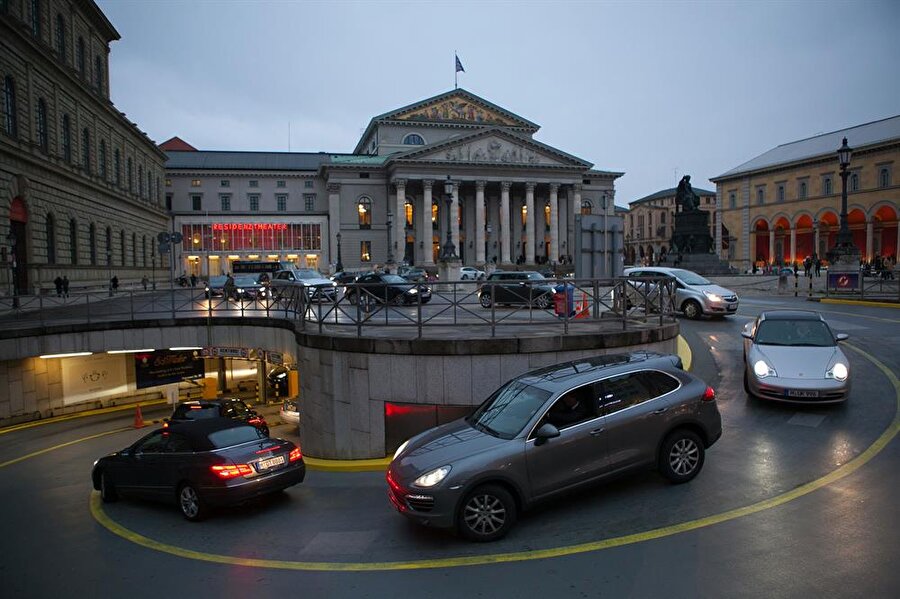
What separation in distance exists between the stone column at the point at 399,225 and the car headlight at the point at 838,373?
63491 mm

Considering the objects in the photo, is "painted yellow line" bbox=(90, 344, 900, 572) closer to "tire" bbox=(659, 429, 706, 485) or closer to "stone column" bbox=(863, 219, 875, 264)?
"tire" bbox=(659, 429, 706, 485)

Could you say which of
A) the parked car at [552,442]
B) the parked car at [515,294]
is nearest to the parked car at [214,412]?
the parked car at [515,294]

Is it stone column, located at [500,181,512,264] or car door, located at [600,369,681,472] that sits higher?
stone column, located at [500,181,512,264]

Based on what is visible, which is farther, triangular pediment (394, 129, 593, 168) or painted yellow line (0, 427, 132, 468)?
triangular pediment (394, 129, 593, 168)

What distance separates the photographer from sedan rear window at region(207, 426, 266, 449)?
9141 millimetres

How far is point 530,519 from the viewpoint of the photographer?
700cm

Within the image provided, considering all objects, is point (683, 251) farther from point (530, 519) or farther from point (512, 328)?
point (530, 519)

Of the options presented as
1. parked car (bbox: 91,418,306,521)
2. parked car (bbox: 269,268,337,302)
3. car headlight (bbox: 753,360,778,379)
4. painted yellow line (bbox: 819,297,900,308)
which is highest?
parked car (bbox: 269,268,337,302)

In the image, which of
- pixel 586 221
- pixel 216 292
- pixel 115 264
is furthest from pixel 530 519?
pixel 115 264

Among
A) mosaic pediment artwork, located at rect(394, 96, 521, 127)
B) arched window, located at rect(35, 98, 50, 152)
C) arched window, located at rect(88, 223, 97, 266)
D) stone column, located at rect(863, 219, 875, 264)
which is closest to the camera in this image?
arched window, located at rect(35, 98, 50, 152)

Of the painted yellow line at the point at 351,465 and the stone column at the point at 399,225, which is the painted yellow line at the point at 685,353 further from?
the stone column at the point at 399,225

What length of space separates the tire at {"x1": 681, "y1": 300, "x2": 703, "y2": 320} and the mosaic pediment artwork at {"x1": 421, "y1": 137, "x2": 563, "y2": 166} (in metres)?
55.5

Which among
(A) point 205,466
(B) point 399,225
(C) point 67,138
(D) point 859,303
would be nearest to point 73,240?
(C) point 67,138

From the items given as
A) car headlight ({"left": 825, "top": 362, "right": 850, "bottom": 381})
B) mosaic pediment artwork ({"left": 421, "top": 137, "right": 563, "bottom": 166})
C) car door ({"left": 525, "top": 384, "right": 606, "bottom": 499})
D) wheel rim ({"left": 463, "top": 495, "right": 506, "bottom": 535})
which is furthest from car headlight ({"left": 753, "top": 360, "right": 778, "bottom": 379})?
mosaic pediment artwork ({"left": 421, "top": 137, "right": 563, "bottom": 166})
